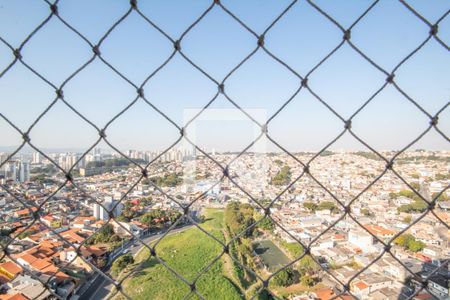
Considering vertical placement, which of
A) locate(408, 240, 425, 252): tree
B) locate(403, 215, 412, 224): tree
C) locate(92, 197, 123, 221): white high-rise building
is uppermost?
locate(92, 197, 123, 221): white high-rise building

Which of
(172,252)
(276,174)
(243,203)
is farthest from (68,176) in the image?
(243,203)

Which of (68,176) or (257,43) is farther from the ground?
(257,43)

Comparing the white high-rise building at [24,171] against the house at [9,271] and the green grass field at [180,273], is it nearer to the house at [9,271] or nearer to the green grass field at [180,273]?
the green grass field at [180,273]

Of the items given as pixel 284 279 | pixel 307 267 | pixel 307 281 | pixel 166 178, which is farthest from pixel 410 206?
pixel 166 178

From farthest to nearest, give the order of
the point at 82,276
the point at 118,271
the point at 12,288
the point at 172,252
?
the point at 172,252 → the point at 118,271 → the point at 82,276 → the point at 12,288

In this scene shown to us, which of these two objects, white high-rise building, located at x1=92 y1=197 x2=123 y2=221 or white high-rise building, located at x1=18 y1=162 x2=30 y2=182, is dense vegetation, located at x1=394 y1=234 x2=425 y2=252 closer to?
white high-rise building, located at x1=92 y1=197 x2=123 y2=221

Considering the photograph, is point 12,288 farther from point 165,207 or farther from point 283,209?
point 283,209

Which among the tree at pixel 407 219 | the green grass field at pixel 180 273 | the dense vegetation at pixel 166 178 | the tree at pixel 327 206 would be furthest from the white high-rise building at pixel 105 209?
the tree at pixel 327 206

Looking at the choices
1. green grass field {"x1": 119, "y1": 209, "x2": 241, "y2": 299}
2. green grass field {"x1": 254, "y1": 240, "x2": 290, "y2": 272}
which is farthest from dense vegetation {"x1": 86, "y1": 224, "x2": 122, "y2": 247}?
green grass field {"x1": 254, "y1": 240, "x2": 290, "y2": 272}
